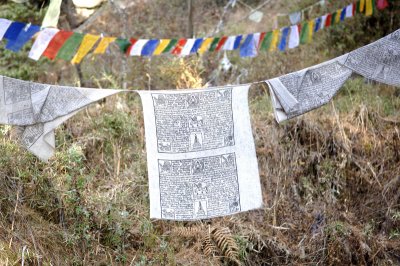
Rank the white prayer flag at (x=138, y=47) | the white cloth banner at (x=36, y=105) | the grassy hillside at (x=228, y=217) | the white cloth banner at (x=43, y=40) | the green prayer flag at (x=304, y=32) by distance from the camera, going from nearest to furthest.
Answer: the white cloth banner at (x=36, y=105) < the grassy hillside at (x=228, y=217) < the white cloth banner at (x=43, y=40) < the white prayer flag at (x=138, y=47) < the green prayer flag at (x=304, y=32)

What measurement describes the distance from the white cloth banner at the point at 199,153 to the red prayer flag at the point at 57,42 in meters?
1.62

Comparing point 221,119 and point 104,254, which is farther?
point 104,254

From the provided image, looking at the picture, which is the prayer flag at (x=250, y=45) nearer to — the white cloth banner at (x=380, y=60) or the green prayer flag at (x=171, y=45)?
the green prayer flag at (x=171, y=45)

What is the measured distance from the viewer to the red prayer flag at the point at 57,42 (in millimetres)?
4996

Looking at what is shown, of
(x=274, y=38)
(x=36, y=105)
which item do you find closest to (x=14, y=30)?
(x=36, y=105)

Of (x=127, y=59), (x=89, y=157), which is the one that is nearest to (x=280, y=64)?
(x=127, y=59)

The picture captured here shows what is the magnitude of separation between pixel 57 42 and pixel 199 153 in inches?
76.4

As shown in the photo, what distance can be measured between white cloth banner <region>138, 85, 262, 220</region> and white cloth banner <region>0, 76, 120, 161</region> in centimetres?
47

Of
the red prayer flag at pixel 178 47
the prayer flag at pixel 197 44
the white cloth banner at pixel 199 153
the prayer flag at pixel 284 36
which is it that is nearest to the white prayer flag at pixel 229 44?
the prayer flag at pixel 197 44

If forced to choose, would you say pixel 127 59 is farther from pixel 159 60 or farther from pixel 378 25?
pixel 378 25

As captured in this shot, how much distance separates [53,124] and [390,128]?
3.91 m

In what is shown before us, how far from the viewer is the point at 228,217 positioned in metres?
5.14

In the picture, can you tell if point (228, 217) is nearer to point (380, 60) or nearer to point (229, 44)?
point (380, 60)

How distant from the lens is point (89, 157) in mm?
5656
